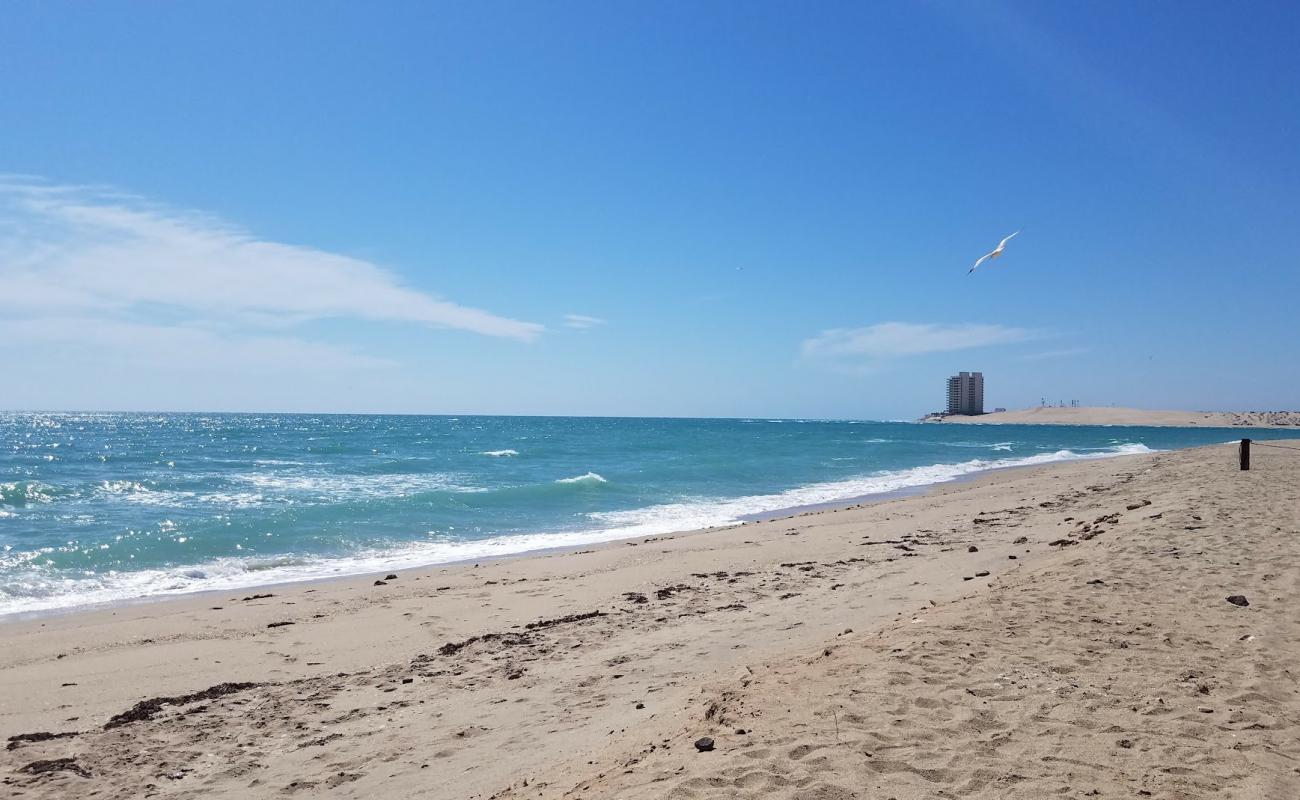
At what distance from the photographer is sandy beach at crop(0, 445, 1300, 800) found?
12.2 ft

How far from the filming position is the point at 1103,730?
13.0 ft

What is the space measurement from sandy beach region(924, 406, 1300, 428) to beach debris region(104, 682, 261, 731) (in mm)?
129036

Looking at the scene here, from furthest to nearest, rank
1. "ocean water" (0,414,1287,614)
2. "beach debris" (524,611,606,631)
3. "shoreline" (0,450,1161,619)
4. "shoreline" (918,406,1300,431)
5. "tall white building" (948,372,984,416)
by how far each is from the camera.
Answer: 1. "tall white building" (948,372,984,416)
2. "shoreline" (918,406,1300,431)
3. "ocean water" (0,414,1287,614)
4. "shoreline" (0,450,1161,619)
5. "beach debris" (524,611,606,631)

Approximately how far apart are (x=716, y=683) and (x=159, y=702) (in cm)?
449

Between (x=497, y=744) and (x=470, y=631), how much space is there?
10.3 feet

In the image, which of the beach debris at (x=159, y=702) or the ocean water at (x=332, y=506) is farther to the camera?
the ocean water at (x=332, y=506)

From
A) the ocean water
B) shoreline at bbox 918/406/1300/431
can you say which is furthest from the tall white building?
the ocean water

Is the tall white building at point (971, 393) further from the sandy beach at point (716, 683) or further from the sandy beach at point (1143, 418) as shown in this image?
the sandy beach at point (716, 683)

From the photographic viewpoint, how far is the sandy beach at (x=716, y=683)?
372 cm

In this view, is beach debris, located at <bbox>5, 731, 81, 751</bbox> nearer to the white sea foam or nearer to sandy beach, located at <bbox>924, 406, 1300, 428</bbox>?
the white sea foam

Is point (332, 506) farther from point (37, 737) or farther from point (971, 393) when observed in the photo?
point (971, 393)

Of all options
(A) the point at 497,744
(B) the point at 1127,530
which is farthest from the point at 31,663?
(B) the point at 1127,530

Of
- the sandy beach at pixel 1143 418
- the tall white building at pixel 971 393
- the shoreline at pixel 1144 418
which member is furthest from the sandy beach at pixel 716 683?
the tall white building at pixel 971 393

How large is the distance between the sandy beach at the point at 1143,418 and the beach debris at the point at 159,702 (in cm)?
12904
